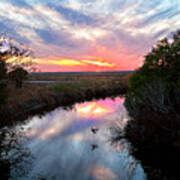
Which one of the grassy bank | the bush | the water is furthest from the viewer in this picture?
the grassy bank

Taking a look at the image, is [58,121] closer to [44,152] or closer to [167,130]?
[44,152]

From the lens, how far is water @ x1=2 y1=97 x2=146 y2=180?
6.72m

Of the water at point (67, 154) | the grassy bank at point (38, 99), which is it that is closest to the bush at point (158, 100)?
the water at point (67, 154)

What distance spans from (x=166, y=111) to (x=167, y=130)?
3.44 ft

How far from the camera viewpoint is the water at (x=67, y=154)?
6.72 meters

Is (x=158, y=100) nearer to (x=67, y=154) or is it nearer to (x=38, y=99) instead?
(x=67, y=154)

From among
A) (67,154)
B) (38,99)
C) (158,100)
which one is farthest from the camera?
(38,99)

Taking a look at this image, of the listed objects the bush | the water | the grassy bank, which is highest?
the bush

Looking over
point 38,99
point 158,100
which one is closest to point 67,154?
point 158,100

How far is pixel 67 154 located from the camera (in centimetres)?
856

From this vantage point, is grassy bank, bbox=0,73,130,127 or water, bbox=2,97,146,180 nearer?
water, bbox=2,97,146,180

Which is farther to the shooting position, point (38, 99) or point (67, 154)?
point (38, 99)

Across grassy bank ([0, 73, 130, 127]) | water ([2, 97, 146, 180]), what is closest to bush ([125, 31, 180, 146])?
water ([2, 97, 146, 180])

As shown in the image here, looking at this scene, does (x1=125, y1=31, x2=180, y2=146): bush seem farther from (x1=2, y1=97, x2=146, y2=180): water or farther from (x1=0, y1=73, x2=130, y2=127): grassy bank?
(x1=0, y1=73, x2=130, y2=127): grassy bank
